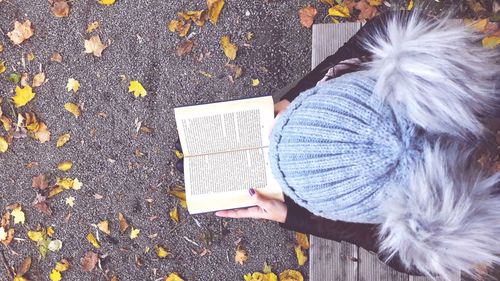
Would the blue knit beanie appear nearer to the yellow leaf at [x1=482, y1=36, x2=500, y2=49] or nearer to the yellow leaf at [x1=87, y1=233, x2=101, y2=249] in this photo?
the yellow leaf at [x1=482, y1=36, x2=500, y2=49]

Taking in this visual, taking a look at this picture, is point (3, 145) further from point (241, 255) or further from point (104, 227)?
point (241, 255)

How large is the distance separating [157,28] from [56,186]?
3.01ft

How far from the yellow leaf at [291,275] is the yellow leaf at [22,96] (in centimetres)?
151

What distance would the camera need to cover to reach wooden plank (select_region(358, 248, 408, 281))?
2109mm

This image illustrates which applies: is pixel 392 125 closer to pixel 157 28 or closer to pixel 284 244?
pixel 284 244

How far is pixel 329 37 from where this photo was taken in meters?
2.11

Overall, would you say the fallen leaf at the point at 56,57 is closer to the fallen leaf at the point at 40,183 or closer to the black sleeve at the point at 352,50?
the fallen leaf at the point at 40,183

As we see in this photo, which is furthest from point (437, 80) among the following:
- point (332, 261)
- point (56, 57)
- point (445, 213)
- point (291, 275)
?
point (56, 57)

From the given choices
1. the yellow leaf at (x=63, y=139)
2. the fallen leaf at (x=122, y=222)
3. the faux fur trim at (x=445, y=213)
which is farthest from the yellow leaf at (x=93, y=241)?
the faux fur trim at (x=445, y=213)

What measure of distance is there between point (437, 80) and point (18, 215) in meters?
2.17

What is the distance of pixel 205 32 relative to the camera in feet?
8.58

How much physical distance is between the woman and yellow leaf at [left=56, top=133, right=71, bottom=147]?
1635 mm

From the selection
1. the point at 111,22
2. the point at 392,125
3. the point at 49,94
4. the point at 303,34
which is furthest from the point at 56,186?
the point at 392,125

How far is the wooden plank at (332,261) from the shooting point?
6.95 feet
